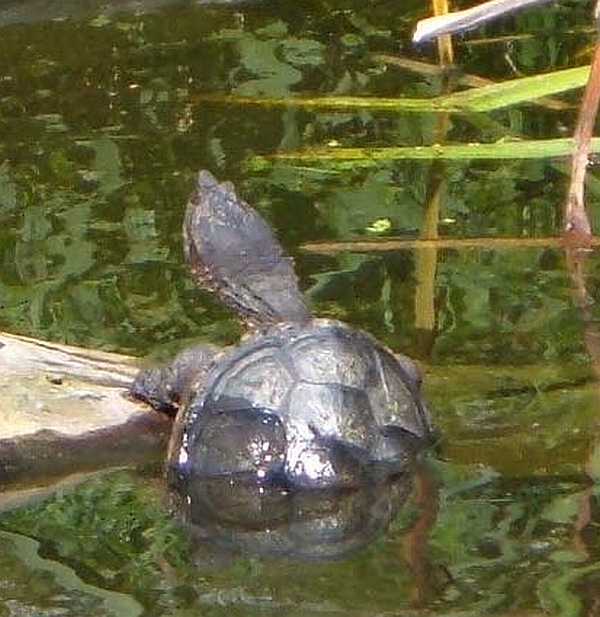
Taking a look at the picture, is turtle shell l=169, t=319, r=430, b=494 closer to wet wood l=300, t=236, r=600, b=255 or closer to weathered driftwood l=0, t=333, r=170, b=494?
weathered driftwood l=0, t=333, r=170, b=494

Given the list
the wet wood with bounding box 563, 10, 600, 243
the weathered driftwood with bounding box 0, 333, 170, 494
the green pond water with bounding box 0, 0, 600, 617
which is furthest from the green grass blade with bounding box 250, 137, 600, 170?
the weathered driftwood with bounding box 0, 333, 170, 494

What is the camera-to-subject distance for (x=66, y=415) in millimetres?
2895

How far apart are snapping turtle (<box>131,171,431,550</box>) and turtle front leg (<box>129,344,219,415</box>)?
0.21ft

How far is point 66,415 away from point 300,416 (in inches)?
15.3

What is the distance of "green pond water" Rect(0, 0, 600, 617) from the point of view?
2.45m

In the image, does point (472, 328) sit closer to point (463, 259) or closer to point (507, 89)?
point (463, 259)

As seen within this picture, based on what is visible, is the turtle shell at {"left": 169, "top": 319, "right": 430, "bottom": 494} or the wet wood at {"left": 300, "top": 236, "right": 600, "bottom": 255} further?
the wet wood at {"left": 300, "top": 236, "right": 600, "bottom": 255}

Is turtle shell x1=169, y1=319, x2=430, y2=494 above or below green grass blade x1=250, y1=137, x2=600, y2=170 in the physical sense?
below

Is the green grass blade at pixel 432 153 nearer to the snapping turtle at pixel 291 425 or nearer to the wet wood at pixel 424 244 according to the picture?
the wet wood at pixel 424 244

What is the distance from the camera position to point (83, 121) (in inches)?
182

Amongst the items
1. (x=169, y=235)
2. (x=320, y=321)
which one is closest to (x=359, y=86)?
(x=169, y=235)

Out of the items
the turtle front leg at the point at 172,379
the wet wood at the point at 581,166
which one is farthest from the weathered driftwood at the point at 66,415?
the wet wood at the point at 581,166

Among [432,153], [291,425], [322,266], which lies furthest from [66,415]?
[432,153]

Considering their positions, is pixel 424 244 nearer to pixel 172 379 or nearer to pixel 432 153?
pixel 432 153
